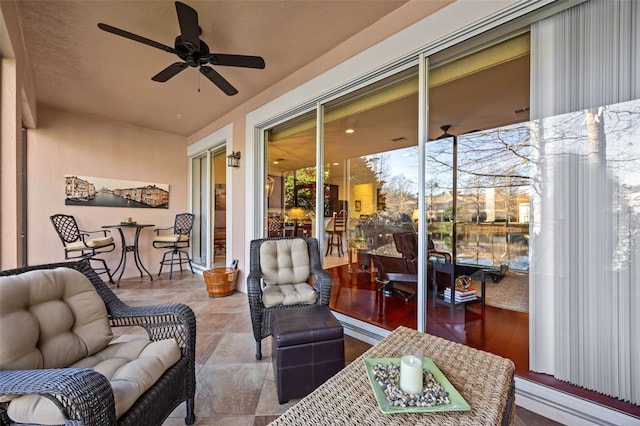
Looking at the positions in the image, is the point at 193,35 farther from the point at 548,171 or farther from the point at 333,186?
the point at 548,171

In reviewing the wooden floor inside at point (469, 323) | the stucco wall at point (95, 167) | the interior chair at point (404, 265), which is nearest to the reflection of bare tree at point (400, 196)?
the interior chair at point (404, 265)

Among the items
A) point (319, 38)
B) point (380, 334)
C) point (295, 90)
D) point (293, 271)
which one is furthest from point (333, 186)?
point (380, 334)

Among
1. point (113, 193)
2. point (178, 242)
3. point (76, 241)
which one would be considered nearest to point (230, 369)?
point (178, 242)

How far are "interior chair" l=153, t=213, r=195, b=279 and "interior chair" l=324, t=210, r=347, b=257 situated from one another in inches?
121

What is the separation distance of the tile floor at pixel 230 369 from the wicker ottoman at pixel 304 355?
0.48 feet

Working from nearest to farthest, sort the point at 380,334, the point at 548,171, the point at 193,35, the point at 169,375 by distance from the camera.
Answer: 1. the point at 169,375
2. the point at 548,171
3. the point at 193,35
4. the point at 380,334

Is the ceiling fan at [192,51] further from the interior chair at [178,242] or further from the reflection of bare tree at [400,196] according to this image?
the interior chair at [178,242]

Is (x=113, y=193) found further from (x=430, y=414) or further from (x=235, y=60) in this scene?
(x=430, y=414)

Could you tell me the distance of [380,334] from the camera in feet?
8.05

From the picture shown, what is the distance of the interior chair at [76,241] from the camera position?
4090mm

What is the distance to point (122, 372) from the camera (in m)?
1.21

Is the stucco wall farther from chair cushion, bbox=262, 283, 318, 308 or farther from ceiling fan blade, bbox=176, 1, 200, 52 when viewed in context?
chair cushion, bbox=262, 283, 318, 308

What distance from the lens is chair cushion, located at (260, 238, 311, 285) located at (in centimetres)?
266

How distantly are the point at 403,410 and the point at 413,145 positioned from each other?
279cm
